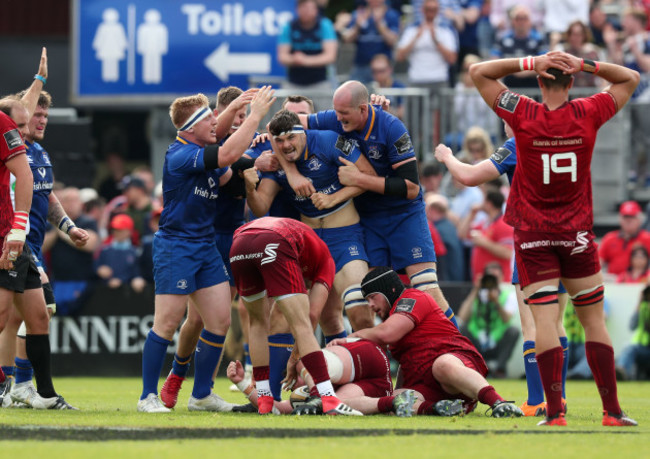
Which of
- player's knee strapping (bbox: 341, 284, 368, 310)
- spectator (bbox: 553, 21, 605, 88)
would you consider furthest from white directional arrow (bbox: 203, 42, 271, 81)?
player's knee strapping (bbox: 341, 284, 368, 310)

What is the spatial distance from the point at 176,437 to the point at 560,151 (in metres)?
3.24

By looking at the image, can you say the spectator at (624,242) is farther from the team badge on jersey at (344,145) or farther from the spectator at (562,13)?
the team badge on jersey at (344,145)

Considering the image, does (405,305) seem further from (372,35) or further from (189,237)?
(372,35)

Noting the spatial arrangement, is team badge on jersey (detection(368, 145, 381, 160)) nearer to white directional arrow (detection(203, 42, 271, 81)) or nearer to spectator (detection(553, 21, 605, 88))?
spectator (detection(553, 21, 605, 88))

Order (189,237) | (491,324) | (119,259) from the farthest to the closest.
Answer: (119,259) < (491,324) < (189,237)

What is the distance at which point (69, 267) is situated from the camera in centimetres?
1599

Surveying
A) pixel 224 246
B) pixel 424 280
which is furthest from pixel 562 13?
pixel 224 246

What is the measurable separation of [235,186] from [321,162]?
0.80 m

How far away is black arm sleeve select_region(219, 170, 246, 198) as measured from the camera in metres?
9.93

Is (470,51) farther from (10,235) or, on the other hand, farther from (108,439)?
(108,439)

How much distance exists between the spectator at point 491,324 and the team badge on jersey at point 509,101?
25.1 ft

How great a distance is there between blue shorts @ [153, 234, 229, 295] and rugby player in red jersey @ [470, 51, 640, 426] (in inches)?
99.3

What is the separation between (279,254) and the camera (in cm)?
885

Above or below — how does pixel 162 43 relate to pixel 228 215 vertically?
above
